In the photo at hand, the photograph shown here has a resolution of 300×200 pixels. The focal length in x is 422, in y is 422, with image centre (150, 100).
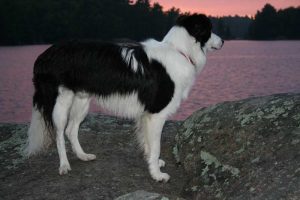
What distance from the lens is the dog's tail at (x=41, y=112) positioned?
4.72 metres

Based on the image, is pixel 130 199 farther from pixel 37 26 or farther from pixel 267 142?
pixel 37 26

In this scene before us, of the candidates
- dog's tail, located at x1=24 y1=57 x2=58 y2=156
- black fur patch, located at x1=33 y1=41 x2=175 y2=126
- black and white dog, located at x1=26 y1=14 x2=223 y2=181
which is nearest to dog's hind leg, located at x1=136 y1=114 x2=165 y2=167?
black and white dog, located at x1=26 y1=14 x2=223 y2=181

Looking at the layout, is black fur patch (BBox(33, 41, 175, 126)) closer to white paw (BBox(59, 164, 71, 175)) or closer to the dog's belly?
the dog's belly

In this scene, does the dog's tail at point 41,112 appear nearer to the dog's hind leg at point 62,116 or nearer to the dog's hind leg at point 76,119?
the dog's hind leg at point 62,116

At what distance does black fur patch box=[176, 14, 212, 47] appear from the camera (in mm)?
4734

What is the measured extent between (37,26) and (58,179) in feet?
209

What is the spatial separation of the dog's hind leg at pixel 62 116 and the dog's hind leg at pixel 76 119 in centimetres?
23

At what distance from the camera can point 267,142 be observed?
399 centimetres

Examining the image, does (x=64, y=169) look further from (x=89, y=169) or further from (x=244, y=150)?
(x=244, y=150)

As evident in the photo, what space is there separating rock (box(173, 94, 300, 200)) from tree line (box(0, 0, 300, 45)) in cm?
4883

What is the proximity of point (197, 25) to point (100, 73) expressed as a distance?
3.96 feet

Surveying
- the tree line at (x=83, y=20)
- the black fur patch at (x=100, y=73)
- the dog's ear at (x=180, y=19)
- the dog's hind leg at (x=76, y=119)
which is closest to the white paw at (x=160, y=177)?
the black fur patch at (x=100, y=73)

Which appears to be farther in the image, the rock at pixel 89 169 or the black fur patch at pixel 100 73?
the black fur patch at pixel 100 73

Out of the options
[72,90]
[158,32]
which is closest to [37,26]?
[158,32]
